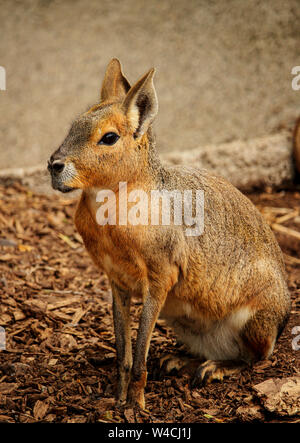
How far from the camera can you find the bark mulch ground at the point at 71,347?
10.6 ft

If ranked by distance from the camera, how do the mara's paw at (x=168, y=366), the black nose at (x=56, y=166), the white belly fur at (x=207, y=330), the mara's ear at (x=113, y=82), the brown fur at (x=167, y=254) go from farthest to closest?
the mara's paw at (x=168, y=366) < the white belly fur at (x=207, y=330) < the mara's ear at (x=113, y=82) < the brown fur at (x=167, y=254) < the black nose at (x=56, y=166)

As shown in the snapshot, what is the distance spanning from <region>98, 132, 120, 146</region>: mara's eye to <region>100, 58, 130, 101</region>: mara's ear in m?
0.52

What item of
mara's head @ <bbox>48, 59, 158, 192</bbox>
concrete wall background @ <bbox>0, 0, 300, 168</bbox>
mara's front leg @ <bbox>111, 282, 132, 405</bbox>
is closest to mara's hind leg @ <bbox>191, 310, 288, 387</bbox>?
mara's front leg @ <bbox>111, 282, 132, 405</bbox>

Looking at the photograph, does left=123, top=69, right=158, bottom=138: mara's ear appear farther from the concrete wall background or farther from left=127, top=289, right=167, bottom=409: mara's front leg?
the concrete wall background

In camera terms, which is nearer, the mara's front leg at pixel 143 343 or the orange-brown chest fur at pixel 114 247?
the orange-brown chest fur at pixel 114 247

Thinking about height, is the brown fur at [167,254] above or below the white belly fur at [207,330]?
above

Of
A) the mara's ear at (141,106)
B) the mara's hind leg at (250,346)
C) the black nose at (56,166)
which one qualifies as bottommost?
the mara's hind leg at (250,346)

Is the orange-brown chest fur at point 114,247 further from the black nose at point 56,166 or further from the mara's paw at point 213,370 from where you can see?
the mara's paw at point 213,370

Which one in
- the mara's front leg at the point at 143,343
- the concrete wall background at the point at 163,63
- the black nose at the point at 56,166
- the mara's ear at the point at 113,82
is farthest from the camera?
the concrete wall background at the point at 163,63

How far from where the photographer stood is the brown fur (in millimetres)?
2953

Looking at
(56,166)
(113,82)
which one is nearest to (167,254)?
(56,166)

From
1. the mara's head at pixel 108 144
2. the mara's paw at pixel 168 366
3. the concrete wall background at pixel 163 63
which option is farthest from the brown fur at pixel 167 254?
the concrete wall background at pixel 163 63

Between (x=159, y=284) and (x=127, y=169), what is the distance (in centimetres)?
68

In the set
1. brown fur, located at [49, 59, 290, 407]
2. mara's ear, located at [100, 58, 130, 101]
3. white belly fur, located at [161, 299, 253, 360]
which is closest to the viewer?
brown fur, located at [49, 59, 290, 407]
